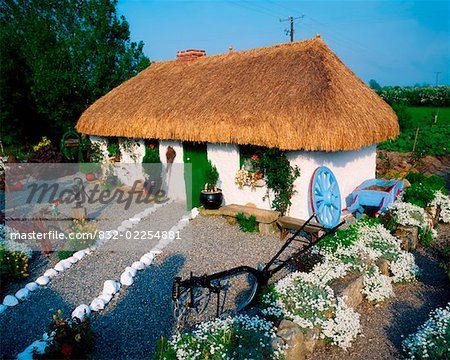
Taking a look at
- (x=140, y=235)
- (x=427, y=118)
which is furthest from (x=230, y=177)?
(x=427, y=118)

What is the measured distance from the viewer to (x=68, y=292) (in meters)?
5.88

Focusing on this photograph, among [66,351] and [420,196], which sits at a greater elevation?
[420,196]

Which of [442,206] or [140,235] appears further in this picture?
[442,206]

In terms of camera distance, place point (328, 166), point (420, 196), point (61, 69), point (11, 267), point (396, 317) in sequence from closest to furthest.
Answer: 1. point (396, 317)
2. point (11, 267)
3. point (328, 166)
4. point (420, 196)
5. point (61, 69)

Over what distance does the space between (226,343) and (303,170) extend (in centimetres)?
509

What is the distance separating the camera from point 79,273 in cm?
651

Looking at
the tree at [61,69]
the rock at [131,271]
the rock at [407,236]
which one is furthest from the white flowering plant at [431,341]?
the tree at [61,69]

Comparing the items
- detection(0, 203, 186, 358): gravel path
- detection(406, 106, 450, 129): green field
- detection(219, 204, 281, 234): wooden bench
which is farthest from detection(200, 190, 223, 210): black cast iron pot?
detection(406, 106, 450, 129): green field

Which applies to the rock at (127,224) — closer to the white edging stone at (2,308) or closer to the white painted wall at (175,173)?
the white painted wall at (175,173)

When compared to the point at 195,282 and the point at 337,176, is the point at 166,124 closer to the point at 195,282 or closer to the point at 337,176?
the point at 337,176

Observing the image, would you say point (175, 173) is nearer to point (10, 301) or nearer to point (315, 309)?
point (10, 301)

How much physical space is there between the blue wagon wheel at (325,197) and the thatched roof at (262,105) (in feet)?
2.51

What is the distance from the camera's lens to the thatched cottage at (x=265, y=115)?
25.5 feet

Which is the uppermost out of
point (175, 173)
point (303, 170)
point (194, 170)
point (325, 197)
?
point (303, 170)
